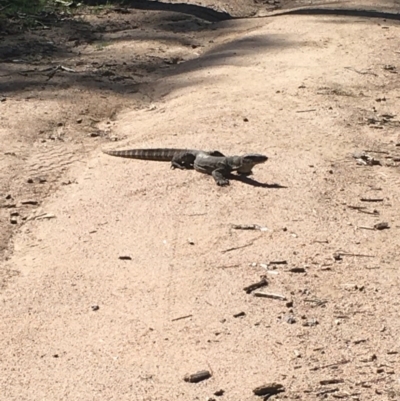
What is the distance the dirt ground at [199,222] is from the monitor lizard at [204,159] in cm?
9

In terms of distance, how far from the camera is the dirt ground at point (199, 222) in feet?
16.9

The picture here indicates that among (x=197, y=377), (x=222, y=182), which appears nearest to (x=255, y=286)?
(x=197, y=377)

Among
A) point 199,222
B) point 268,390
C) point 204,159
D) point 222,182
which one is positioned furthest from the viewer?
point 204,159

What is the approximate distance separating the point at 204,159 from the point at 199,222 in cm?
115

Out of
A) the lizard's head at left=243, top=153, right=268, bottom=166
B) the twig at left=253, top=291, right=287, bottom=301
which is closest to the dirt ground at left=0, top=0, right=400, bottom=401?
the twig at left=253, top=291, right=287, bottom=301

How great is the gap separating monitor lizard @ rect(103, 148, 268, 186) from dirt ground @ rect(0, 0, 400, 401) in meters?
0.09

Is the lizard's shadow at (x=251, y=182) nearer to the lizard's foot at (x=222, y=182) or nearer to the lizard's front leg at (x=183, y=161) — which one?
the lizard's foot at (x=222, y=182)

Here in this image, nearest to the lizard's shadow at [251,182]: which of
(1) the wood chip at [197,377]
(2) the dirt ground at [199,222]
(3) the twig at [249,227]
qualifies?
(2) the dirt ground at [199,222]

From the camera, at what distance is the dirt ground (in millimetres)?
5148

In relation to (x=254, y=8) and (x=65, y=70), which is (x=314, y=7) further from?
(x=65, y=70)

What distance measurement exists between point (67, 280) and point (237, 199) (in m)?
1.54

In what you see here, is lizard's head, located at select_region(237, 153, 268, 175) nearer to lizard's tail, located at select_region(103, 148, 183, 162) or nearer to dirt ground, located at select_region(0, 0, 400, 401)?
dirt ground, located at select_region(0, 0, 400, 401)

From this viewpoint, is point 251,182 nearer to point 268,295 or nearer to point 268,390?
point 268,295

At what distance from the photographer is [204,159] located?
25.8 feet
